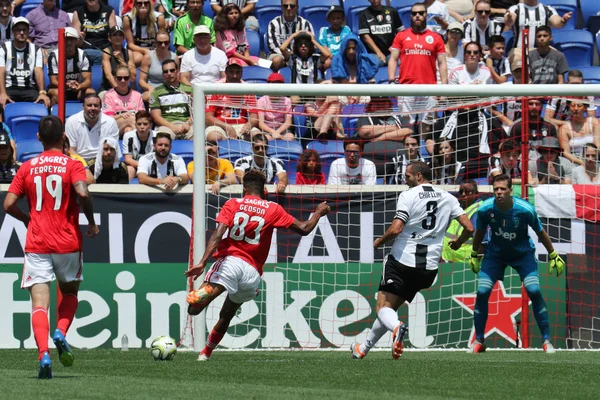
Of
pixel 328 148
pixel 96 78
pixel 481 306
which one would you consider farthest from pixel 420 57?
pixel 481 306

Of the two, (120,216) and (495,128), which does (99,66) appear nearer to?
(120,216)

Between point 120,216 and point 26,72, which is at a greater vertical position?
point 26,72

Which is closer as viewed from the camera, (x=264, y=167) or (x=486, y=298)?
(x=486, y=298)

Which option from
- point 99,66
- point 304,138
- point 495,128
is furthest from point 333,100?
point 99,66

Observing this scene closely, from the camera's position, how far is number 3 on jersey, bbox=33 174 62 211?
894cm

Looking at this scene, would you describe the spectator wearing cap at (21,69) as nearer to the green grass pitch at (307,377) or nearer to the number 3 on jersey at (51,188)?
the green grass pitch at (307,377)

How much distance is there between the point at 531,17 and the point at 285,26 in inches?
166

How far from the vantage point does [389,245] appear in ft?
47.1

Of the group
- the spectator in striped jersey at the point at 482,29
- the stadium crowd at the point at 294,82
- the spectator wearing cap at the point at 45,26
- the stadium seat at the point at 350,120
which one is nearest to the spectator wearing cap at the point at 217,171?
the stadium crowd at the point at 294,82

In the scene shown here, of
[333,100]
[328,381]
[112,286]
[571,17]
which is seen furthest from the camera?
[571,17]

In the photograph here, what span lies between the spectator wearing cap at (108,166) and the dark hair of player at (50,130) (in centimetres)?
554

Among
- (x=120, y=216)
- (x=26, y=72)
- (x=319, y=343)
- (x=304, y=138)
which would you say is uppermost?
(x=26, y=72)

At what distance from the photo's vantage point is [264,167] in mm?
14297

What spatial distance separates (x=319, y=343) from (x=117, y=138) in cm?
406
